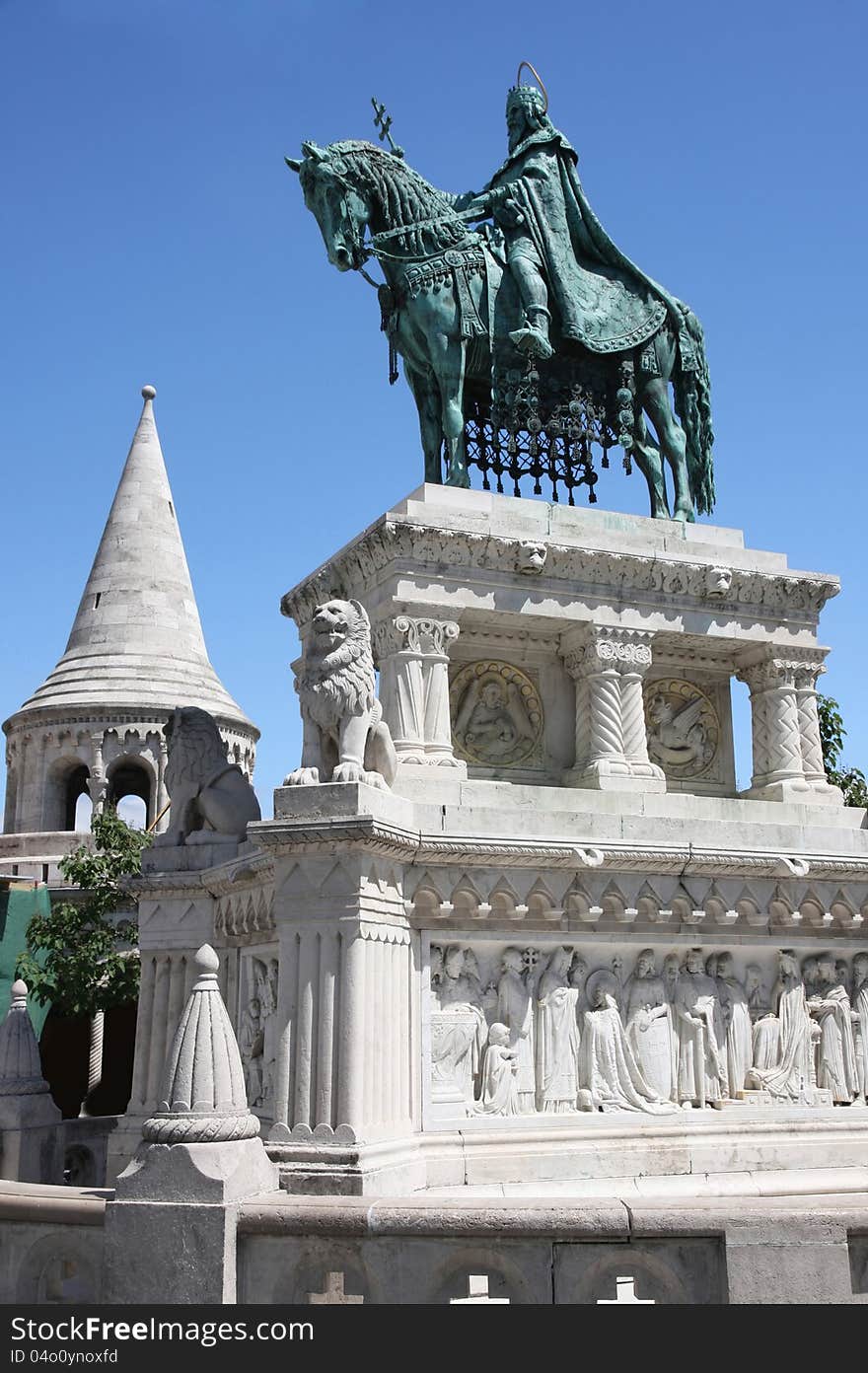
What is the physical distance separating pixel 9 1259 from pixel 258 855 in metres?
3.96

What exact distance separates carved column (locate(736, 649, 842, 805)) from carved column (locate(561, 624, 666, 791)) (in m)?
1.50

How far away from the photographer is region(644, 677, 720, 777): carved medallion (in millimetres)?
14812

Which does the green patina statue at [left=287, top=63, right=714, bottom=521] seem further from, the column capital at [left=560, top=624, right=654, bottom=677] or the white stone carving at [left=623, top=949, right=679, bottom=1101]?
the white stone carving at [left=623, top=949, right=679, bottom=1101]

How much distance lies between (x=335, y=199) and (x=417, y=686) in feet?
17.8

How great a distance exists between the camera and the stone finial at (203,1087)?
8.30m

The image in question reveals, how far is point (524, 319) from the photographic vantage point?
48.3 ft

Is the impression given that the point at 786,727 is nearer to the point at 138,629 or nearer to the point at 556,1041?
the point at 556,1041

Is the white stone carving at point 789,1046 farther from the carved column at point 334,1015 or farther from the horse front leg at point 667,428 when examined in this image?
the horse front leg at point 667,428

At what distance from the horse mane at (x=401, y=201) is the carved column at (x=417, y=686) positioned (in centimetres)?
436

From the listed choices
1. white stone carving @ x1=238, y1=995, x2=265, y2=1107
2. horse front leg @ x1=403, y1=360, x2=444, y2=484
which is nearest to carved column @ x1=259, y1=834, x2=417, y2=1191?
white stone carving @ x1=238, y1=995, x2=265, y2=1107

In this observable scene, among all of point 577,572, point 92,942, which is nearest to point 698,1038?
point 577,572

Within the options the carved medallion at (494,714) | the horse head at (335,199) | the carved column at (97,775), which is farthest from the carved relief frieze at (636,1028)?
the carved column at (97,775)

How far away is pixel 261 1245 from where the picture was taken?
8227mm

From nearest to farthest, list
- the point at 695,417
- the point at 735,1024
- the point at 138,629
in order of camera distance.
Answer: the point at 735,1024, the point at 695,417, the point at 138,629
